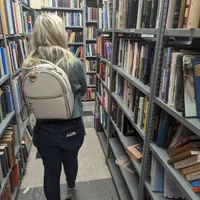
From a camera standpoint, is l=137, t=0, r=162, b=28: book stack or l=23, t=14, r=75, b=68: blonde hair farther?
l=23, t=14, r=75, b=68: blonde hair

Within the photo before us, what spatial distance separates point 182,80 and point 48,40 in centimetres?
80

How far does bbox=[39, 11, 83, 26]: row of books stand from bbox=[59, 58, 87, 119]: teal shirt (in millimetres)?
2768

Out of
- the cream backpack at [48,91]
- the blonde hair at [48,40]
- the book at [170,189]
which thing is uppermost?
the blonde hair at [48,40]

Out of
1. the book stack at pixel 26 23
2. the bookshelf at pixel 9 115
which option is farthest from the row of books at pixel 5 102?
the book stack at pixel 26 23

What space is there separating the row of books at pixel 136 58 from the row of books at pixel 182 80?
27 cm

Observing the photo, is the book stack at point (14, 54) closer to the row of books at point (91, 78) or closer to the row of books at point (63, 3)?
the row of books at point (63, 3)

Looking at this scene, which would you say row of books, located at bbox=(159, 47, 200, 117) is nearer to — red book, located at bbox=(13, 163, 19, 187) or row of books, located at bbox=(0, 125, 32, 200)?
row of books, located at bbox=(0, 125, 32, 200)

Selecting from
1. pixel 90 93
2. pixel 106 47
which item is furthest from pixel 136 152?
pixel 90 93

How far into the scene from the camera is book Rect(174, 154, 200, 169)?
789mm

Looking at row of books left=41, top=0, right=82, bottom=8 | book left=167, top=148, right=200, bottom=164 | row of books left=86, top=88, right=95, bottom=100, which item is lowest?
row of books left=86, top=88, right=95, bottom=100

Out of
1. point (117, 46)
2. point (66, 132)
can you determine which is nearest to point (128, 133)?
point (66, 132)

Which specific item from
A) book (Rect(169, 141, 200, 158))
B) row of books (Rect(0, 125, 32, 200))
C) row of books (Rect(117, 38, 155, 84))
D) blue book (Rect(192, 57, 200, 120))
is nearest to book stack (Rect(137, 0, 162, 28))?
row of books (Rect(117, 38, 155, 84))

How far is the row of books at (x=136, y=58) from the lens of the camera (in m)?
1.18

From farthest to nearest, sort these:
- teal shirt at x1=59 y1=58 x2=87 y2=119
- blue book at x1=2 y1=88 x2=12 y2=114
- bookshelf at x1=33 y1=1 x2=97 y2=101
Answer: bookshelf at x1=33 y1=1 x2=97 y2=101
blue book at x1=2 y1=88 x2=12 y2=114
teal shirt at x1=59 y1=58 x2=87 y2=119
